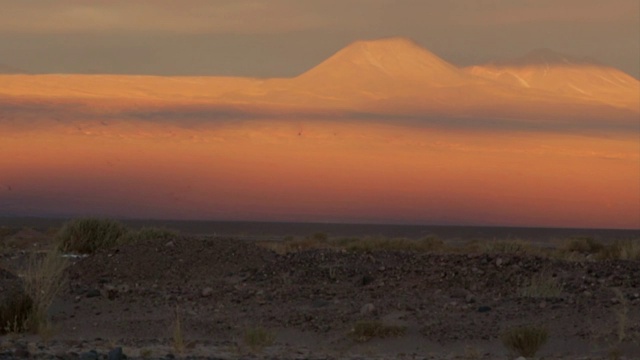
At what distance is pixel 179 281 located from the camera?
2961 centimetres

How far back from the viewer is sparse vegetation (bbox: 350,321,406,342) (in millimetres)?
22188

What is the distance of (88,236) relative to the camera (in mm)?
42312

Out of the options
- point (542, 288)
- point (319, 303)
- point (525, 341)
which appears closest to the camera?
point (525, 341)

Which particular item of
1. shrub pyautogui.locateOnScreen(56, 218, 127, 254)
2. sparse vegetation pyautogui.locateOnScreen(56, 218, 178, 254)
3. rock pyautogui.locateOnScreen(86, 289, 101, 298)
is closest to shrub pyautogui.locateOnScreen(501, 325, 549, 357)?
rock pyautogui.locateOnScreen(86, 289, 101, 298)

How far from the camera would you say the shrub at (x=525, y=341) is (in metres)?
20.4

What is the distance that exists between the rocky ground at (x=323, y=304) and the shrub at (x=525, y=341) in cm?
24

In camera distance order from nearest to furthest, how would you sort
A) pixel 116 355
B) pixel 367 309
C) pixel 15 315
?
pixel 116 355, pixel 15 315, pixel 367 309

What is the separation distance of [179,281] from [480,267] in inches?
287

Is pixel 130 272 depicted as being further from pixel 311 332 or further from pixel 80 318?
pixel 311 332

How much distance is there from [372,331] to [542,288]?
18.3 feet

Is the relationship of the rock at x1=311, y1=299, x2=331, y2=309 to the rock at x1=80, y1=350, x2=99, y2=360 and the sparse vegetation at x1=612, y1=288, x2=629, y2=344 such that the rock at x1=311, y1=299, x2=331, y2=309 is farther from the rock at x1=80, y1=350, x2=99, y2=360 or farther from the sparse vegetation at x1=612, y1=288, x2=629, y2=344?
the rock at x1=80, y1=350, x2=99, y2=360

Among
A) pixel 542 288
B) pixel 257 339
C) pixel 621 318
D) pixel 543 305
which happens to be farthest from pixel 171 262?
pixel 621 318

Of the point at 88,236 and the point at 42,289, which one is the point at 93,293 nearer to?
the point at 42,289

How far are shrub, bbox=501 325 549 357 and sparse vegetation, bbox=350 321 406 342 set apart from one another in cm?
236
